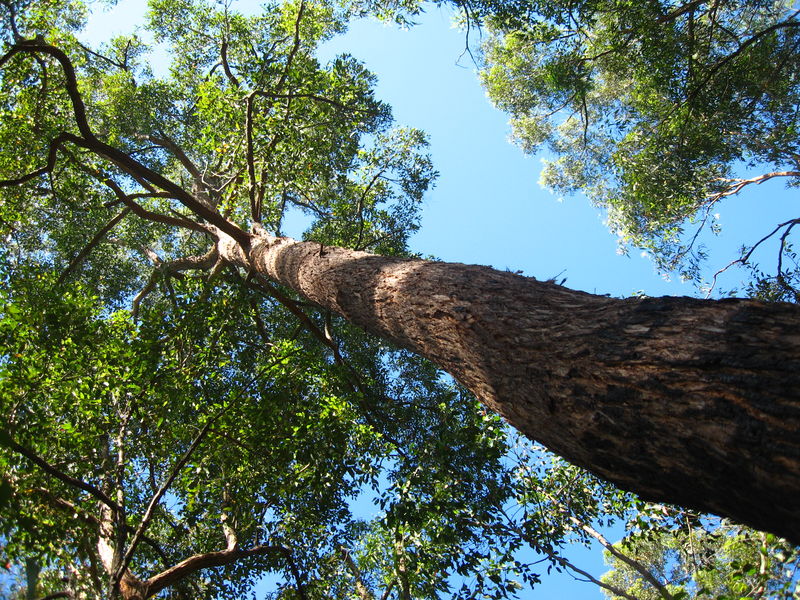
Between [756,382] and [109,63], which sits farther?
[109,63]

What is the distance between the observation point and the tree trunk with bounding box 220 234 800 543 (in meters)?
1.34

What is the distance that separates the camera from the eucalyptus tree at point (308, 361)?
160 centimetres

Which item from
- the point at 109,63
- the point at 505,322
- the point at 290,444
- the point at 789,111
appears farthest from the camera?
the point at 109,63

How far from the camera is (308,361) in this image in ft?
16.9

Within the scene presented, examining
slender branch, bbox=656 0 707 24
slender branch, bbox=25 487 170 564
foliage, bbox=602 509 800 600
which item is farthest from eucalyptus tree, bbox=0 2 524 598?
slender branch, bbox=656 0 707 24

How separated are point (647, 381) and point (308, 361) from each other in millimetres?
3916

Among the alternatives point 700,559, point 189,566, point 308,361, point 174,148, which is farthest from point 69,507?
point 174,148

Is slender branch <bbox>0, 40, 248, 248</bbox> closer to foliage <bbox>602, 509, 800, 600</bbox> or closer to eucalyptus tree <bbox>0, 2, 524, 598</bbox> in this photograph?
eucalyptus tree <bbox>0, 2, 524, 598</bbox>

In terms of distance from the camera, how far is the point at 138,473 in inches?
228

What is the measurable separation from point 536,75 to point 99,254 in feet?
37.7

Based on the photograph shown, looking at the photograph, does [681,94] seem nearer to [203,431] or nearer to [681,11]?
[681,11]

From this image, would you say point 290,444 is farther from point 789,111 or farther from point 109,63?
point 109,63

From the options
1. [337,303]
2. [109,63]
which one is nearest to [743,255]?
[337,303]

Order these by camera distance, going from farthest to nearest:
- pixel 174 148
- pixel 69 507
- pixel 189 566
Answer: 1. pixel 174 148
2. pixel 189 566
3. pixel 69 507
